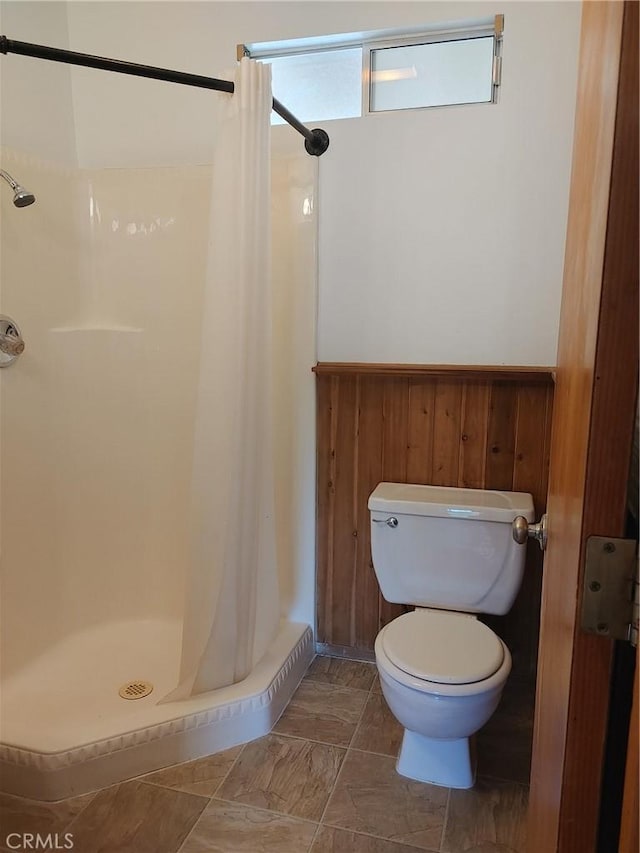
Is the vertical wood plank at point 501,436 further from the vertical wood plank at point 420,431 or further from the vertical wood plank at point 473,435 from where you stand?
the vertical wood plank at point 420,431

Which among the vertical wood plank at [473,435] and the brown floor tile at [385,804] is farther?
the vertical wood plank at [473,435]

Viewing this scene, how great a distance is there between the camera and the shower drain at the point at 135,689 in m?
1.92

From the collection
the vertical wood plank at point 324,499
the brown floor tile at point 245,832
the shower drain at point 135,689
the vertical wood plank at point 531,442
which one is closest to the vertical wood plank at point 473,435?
the vertical wood plank at point 531,442

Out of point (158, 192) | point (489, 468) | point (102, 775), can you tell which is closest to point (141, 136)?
point (158, 192)

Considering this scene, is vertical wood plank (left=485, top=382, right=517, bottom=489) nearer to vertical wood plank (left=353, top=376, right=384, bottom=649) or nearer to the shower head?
vertical wood plank (left=353, top=376, right=384, bottom=649)

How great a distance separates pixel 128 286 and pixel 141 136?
1.77ft

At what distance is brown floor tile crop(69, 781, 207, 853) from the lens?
146 centimetres

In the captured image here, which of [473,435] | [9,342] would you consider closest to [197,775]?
[473,435]

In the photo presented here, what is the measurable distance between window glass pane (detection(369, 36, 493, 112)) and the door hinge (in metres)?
1.78

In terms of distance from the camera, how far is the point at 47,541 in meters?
2.15

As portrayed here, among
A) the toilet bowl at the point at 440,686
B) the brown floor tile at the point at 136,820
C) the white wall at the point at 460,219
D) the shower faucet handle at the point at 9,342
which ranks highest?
the white wall at the point at 460,219

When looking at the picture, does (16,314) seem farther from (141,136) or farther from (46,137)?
(141,136)

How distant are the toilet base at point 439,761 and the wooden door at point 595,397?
1.01 m

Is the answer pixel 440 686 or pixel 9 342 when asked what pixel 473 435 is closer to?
pixel 440 686
